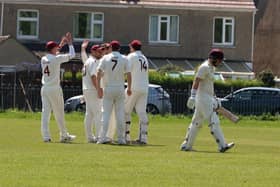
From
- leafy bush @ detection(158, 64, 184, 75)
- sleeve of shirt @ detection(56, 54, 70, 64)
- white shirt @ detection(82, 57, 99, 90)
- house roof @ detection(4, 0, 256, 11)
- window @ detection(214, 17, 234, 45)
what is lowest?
leafy bush @ detection(158, 64, 184, 75)

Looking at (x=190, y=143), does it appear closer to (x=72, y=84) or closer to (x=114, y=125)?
(x=114, y=125)

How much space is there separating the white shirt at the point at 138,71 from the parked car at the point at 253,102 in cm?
1988

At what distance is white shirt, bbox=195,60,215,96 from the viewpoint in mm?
19484

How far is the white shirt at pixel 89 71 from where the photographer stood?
22.0 metres

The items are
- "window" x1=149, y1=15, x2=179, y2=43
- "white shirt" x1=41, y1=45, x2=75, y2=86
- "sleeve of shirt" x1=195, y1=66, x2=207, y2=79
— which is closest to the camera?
"sleeve of shirt" x1=195, y1=66, x2=207, y2=79

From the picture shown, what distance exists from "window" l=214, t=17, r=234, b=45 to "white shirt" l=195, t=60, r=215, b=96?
44765 millimetres

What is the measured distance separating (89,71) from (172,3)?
4149 centimetres

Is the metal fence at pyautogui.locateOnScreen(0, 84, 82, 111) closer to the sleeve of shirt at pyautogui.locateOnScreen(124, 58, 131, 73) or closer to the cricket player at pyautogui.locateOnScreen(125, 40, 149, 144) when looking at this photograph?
the cricket player at pyautogui.locateOnScreen(125, 40, 149, 144)

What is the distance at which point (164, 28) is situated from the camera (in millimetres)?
63594

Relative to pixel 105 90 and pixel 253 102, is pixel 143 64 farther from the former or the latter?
pixel 253 102

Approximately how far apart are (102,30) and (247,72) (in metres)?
9.22

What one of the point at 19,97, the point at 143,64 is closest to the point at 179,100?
the point at 19,97

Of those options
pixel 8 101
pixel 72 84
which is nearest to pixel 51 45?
pixel 8 101

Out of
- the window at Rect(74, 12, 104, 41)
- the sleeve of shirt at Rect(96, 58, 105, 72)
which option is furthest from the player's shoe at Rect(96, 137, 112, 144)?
the window at Rect(74, 12, 104, 41)
